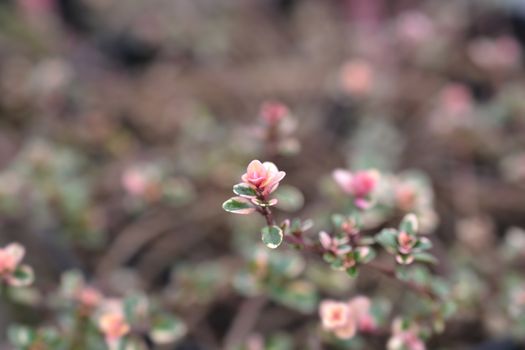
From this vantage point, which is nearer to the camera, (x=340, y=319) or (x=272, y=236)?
(x=272, y=236)

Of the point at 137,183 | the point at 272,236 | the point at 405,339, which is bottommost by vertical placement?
the point at 405,339

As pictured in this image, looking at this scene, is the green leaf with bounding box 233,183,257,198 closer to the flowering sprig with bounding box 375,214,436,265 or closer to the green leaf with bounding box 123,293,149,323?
the flowering sprig with bounding box 375,214,436,265

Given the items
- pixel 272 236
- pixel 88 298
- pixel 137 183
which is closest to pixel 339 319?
pixel 272 236

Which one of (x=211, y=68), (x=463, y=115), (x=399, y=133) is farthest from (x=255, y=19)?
(x=463, y=115)

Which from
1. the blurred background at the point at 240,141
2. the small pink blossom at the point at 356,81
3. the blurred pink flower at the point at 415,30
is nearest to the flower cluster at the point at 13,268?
the blurred background at the point at 240,141

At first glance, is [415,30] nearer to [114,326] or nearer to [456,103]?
[456,103]

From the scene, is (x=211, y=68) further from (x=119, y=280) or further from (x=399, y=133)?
(x=119, y=280)
